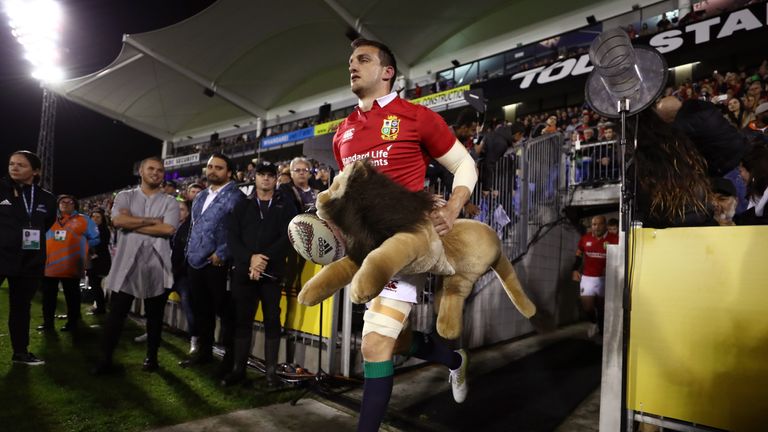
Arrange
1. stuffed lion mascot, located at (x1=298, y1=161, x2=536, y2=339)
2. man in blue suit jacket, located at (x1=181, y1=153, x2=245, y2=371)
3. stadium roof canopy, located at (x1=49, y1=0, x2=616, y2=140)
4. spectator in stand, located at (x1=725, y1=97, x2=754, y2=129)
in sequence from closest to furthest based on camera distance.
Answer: stuffed lion mascot, located at (x1=298, y1=161, x2=536, y2=339)
man in blue suit jacket, located at (x1=181, y1=153, x2=245, y2=371)
spectator in stand, located at (x1=725, y1=97, x2=754, y2=129)
stadium roof canopy, located at (x1=49, y1=0, x2=616, y2=140)

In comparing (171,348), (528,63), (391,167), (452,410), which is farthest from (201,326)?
(528,63)

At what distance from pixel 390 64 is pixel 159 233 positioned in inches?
109

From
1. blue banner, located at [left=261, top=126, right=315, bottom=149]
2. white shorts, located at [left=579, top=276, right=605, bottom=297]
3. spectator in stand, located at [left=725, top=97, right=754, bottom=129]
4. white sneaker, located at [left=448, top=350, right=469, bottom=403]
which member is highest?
blue banner, located at [left=261, top=126, right=315, bottom=149]

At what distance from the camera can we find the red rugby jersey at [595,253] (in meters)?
6.14

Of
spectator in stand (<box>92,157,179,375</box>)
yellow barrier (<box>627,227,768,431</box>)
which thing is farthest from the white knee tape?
spectator in stand (<box>92,157,179,375</box>)

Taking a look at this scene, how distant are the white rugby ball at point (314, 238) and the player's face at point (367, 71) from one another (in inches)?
27.6

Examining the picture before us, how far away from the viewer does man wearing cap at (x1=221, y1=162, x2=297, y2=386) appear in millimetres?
3635

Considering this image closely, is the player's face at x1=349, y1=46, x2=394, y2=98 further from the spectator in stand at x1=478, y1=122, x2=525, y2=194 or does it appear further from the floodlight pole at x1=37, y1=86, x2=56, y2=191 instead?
the floodlight pole at x1=37, y1=86, x2=56, y2=191

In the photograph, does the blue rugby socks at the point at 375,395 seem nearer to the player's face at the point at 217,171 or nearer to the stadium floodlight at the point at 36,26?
the player's face at the point at 217,171

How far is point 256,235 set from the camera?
3.73 meters

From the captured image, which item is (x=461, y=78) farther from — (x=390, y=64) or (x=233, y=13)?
(x=390, y=64)

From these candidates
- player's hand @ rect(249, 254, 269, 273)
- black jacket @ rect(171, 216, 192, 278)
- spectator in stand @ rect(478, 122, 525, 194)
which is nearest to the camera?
player's hand @ rect(249, 254, 269, 273)

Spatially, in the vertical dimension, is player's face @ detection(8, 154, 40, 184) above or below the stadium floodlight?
below

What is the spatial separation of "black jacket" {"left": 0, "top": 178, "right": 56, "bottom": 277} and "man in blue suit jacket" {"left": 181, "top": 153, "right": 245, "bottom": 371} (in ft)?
4.34
